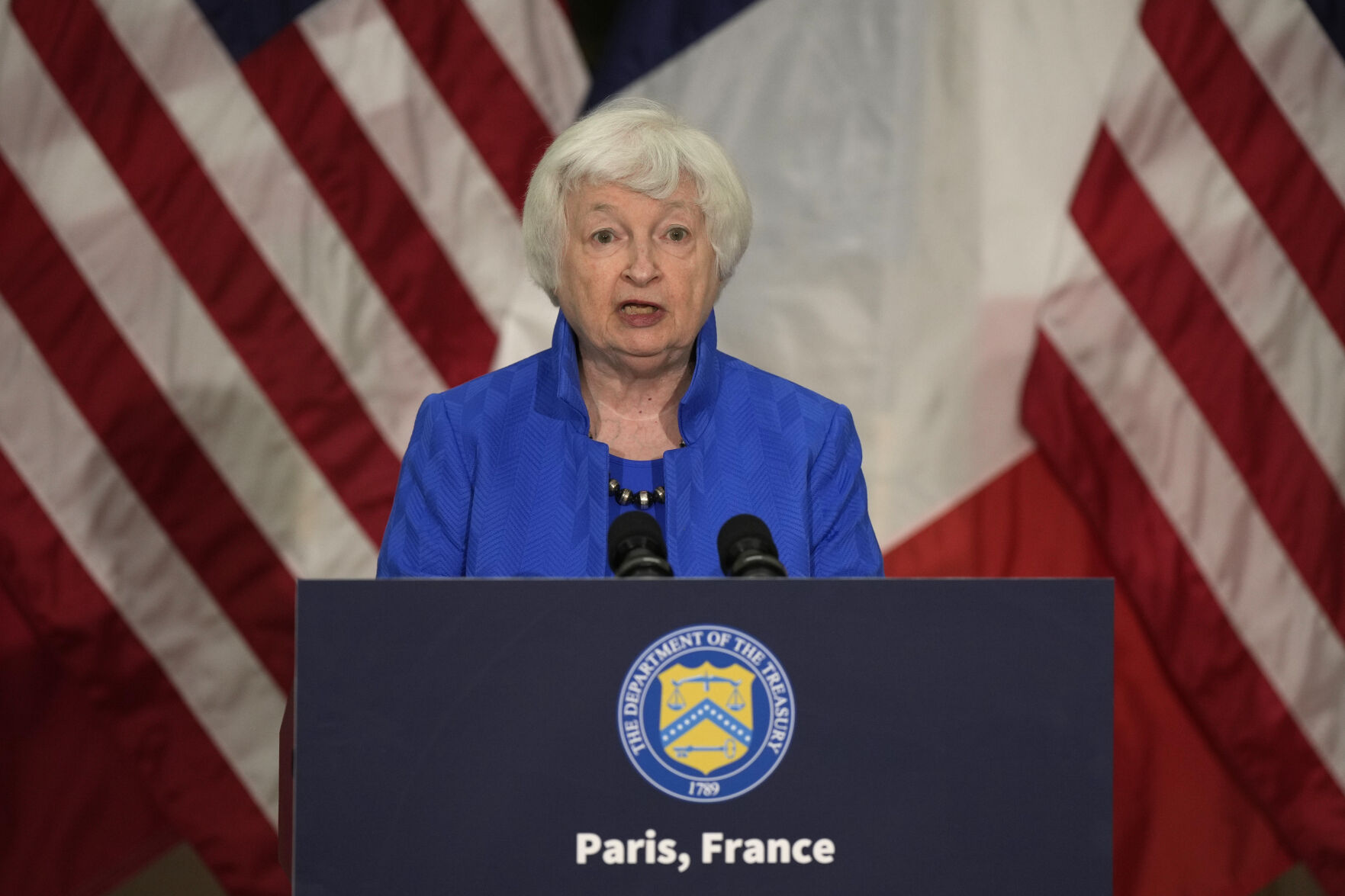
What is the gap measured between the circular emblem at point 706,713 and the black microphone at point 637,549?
0.23 ft

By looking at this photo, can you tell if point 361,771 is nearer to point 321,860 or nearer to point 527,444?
point 321,860

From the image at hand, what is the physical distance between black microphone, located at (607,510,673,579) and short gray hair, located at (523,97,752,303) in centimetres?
59

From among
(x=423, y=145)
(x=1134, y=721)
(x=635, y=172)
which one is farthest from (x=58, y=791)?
(x=1134, y=721)

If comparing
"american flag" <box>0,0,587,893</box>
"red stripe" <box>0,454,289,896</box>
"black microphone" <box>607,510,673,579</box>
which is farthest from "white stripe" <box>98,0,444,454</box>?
"black microphone" <box>607,510,673,579</box>

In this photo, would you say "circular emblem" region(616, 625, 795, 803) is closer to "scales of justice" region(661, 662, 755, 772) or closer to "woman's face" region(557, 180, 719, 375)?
"scales of justice" region(661, 662, 755, 772)

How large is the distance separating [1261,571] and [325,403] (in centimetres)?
197

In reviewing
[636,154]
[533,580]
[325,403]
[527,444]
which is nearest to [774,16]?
[325,403]

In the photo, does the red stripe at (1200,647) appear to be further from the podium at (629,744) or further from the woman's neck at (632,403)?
the podium at (629,744)

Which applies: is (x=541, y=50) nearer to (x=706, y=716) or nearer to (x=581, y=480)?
(x=581, y=480)

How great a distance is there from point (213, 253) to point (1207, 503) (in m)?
2.13

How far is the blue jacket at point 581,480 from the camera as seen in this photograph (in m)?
1.59

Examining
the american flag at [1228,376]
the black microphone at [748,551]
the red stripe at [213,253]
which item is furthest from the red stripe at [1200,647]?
the black microphone at [748,551]

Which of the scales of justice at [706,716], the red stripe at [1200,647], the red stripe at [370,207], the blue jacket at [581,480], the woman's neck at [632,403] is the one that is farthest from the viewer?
the red stripe at [370,207]

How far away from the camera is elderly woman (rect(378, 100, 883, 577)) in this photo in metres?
1.60
